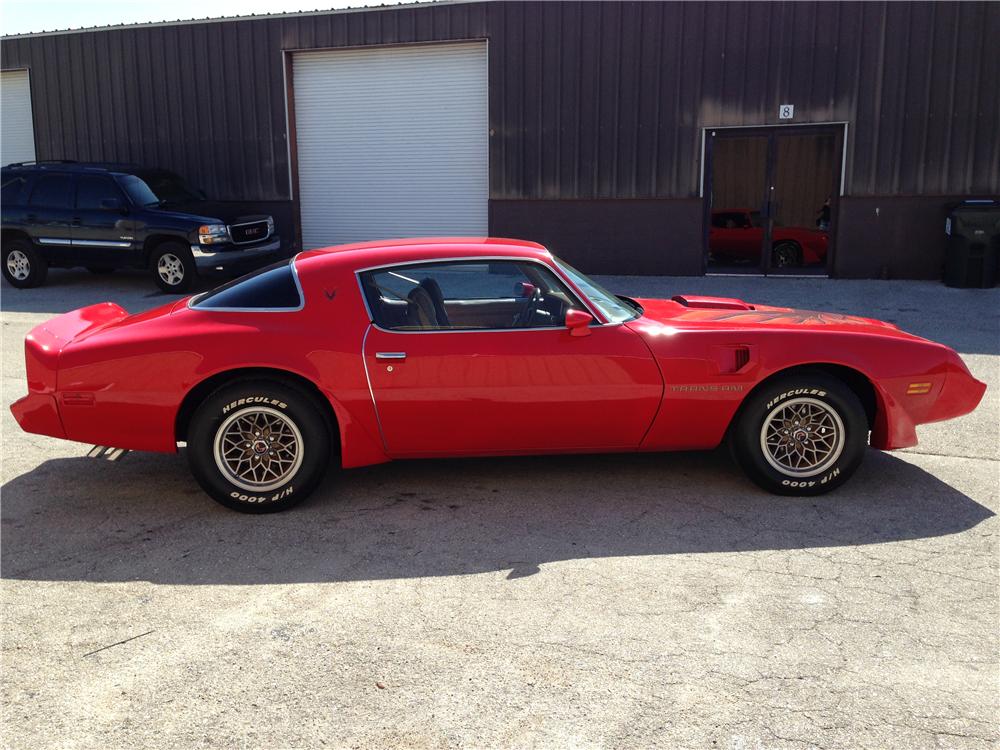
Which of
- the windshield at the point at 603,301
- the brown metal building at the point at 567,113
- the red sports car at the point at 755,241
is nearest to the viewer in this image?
the windshield at the point at 603,301

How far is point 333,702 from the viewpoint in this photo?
9.66ft

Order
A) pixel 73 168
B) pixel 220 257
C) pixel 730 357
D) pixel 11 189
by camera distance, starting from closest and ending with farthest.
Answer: pixel 730 357, pixel 220 257, pixel 73 168, pixel 11 189

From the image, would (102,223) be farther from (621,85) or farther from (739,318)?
(739,318)

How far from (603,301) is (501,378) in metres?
0.74

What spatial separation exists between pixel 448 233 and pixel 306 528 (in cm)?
1247

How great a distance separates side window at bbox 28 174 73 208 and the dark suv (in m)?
0.01

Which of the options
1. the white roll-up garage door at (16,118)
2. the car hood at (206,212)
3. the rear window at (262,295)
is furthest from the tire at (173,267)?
the rear window at (262,295)

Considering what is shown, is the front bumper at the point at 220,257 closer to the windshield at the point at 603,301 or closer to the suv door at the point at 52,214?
the suv door at the point at 52,214

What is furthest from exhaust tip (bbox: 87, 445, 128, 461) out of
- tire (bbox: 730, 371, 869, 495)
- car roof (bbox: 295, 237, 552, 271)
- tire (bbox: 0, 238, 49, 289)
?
tire (bbox: 0, 238, 49, 289)

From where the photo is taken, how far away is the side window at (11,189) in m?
13.4

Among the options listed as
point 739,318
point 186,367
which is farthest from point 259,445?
point 739,318

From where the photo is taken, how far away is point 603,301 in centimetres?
484

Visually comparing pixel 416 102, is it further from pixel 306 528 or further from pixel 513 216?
pixel 306 528

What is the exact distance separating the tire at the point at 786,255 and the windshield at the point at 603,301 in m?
11.5
